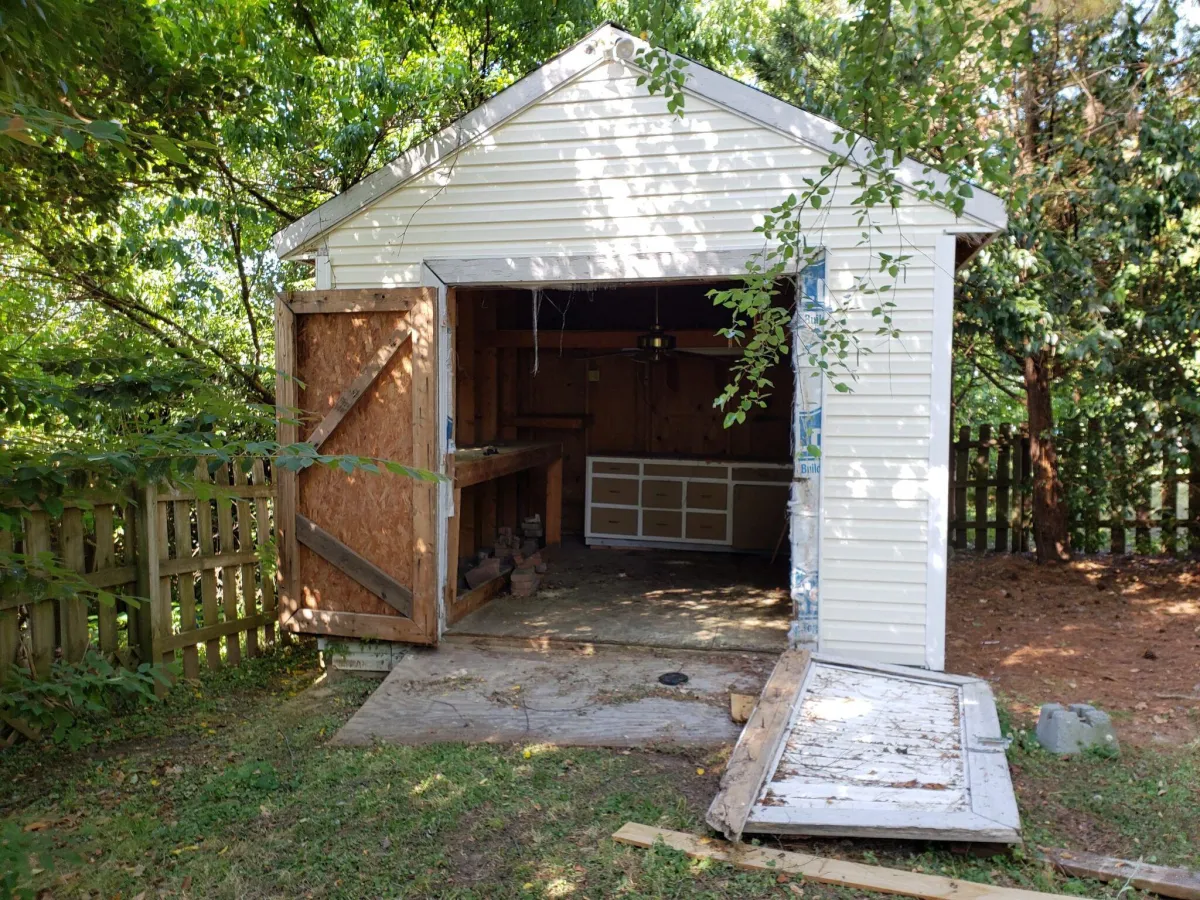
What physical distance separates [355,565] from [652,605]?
236 centimetres

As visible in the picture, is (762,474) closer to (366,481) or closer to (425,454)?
(425,454)

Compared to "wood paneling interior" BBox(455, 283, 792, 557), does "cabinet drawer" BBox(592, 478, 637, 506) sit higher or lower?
lower

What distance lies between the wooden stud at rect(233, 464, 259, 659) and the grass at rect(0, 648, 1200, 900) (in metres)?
1.43

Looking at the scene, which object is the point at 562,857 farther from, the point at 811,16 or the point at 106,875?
the point at 811,16

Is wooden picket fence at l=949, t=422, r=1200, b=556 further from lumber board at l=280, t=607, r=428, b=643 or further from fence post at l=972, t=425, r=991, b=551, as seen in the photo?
lumber board at l=280, t=607, r=428, b=643

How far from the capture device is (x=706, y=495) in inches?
359

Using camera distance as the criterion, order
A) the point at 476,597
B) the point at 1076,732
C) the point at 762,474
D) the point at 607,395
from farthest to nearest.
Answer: the point at 607,395 → the point at 762,474 → the point at 476,597 → the point at 1076,732

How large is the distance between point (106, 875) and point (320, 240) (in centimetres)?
391

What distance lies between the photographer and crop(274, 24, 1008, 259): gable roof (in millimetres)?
4812

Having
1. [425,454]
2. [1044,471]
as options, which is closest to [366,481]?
[425,454]

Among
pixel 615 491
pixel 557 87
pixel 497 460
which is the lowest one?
pixel 615 491

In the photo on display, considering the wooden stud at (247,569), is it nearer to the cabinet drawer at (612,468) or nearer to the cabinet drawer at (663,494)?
the cabinet drawer at (612,468)

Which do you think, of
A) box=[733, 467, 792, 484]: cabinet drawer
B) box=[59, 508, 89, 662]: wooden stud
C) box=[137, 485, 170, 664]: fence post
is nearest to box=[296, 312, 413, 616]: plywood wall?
box=[137, 485, 170, 664]: fence post

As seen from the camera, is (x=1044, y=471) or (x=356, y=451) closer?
(x=356, y=451)
